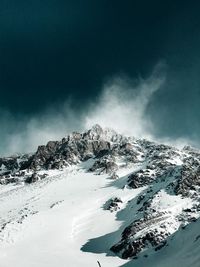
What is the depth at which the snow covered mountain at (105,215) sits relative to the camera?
234 feet

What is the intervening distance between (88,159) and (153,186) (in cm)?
6064

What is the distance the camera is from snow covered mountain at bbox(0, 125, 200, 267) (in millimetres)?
71188

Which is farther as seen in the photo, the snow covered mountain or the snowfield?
the snowfield

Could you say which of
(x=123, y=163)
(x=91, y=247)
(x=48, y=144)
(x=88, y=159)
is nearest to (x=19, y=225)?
(x=91, y=247)

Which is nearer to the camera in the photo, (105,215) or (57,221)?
(57,221)

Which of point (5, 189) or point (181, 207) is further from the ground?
point (5, 189)

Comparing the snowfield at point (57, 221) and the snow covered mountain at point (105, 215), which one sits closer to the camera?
the snow covered mountain at point (105, 215)

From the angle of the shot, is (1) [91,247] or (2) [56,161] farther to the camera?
(2) [56,161]

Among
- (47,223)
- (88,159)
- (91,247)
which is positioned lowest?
(91,247)

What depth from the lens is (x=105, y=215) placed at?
95.8m

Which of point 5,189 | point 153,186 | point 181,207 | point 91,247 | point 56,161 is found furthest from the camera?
point 56,161

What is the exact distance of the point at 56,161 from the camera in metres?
162

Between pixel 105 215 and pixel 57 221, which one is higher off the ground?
pixel 57 221

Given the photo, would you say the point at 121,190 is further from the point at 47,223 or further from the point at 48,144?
the point at 48,144
